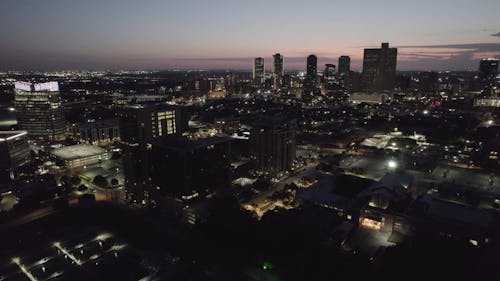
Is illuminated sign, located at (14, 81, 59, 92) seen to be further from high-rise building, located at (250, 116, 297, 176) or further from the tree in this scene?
high-rise building, located at (250, 116, 297, 176)

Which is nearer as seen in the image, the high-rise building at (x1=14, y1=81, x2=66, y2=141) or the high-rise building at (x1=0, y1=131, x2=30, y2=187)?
the high-rise building at (x1=0, y1=131, x2=30, y2=187)

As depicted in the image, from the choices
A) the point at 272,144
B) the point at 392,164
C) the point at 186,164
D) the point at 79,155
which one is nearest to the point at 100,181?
the point at 79,155

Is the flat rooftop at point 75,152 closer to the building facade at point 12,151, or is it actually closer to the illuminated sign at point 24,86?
the building facade at point 12,151

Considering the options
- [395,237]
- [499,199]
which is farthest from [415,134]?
[395,237]

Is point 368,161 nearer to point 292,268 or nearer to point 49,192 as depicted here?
point 292,268

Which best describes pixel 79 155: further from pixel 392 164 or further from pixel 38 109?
pixel 392 164

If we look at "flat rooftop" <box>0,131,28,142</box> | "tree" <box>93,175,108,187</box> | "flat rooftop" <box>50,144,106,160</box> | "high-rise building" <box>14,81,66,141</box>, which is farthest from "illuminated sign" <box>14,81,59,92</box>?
"tree" <box>93,175,108,187</box>

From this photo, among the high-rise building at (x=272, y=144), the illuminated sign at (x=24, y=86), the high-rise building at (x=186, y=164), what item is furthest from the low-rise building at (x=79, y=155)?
the high-rise building at (x=272, y=144)
